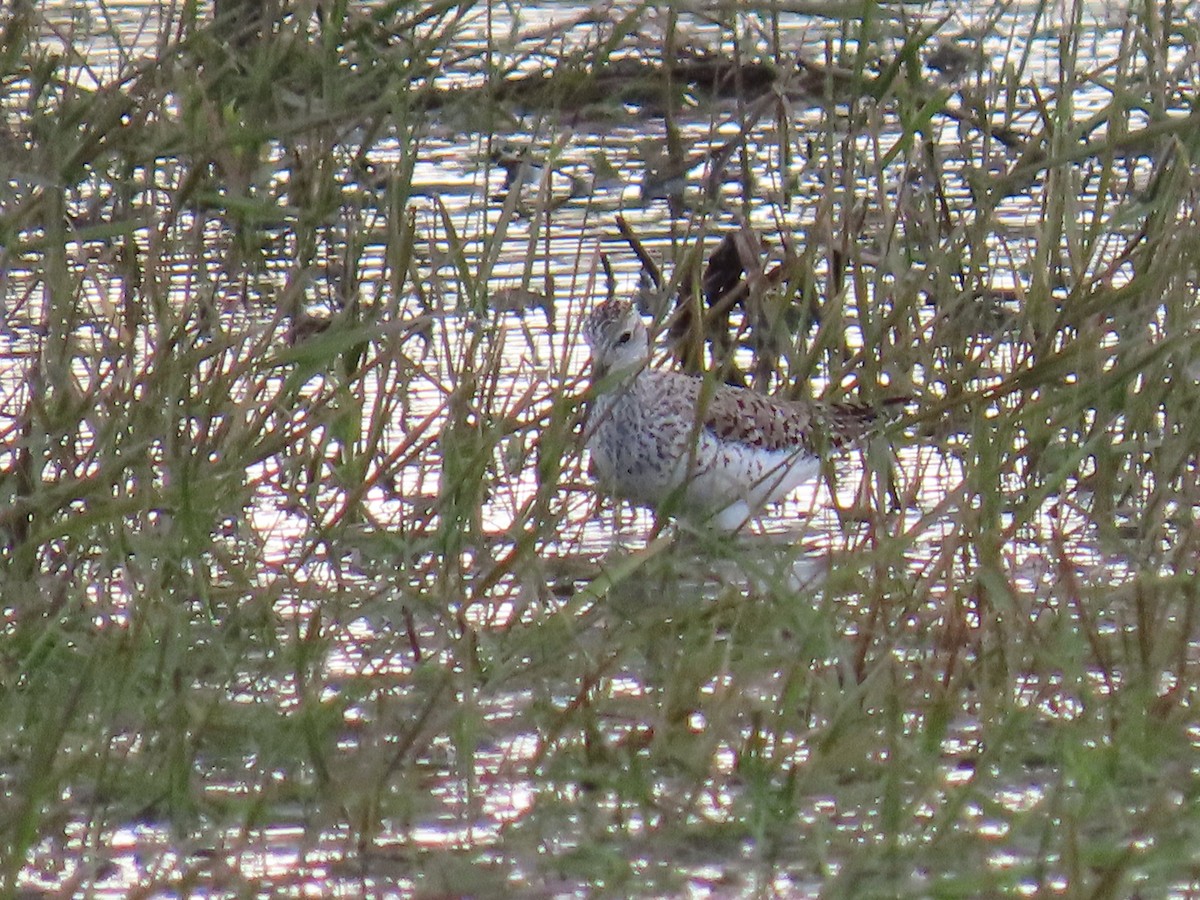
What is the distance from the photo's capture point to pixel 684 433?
6.66 metres

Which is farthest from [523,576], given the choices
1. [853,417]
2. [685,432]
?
[685,432]

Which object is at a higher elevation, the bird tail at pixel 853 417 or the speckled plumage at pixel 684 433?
the bird tail at pixel 853 417

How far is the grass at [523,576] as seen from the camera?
359 centimetres

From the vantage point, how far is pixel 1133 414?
5.28m

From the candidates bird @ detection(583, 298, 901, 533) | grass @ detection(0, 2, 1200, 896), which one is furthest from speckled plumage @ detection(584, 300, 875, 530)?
grass @ detection(0, 2, 1200, 896)

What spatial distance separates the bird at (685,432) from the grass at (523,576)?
114 millimetres

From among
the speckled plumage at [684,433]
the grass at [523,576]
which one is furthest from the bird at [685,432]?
the grass at [523,576]

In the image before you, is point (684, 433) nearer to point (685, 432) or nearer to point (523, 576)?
point (685, 432)

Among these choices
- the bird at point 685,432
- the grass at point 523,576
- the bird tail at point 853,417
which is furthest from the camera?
the bird at point 685,432

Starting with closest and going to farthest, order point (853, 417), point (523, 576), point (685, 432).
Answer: point (523, 576) < point (853, 417) < point (685, 432)

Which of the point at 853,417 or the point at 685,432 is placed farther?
the point at 685,432

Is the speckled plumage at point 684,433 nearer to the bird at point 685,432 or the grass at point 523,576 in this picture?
the bird at point 685,432

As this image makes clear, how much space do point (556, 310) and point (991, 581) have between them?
127 inches

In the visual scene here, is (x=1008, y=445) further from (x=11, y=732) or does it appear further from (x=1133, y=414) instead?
(x=11, y=732)
